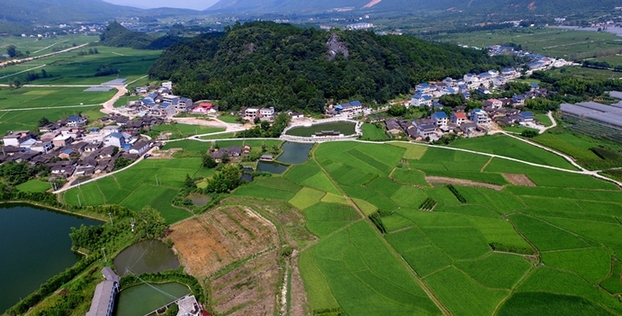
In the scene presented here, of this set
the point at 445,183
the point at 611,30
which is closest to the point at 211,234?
the point at 445,183

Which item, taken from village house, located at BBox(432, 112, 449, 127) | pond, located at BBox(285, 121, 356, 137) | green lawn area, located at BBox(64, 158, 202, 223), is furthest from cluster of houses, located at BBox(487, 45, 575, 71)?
green lawn area, located at BBox(64, 158, 202, 223)

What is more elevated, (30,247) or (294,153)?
(294,153)

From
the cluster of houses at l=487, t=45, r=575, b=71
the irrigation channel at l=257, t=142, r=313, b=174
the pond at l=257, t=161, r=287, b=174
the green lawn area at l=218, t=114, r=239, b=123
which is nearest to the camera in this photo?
the pond at l=257, t=161, r=287, b=174

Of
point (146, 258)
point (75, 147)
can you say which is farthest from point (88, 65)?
point (146, 258)

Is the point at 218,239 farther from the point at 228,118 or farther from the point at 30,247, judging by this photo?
the point at 228,118

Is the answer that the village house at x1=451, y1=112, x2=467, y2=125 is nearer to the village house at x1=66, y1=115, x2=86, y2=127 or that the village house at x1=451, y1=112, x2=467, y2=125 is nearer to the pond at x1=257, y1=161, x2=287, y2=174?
the pond at x1=257, y1=161, x2=287, y2=174

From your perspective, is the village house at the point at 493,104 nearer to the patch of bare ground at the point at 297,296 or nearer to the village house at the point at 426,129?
the village house at the point at 426,129

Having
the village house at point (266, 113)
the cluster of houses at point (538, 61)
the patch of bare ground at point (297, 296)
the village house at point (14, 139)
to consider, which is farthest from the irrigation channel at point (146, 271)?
the cluster of houses at point (538, 61)

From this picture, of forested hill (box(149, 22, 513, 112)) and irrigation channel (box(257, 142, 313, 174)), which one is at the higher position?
forested hill (box(149, 22, 513, 112))
